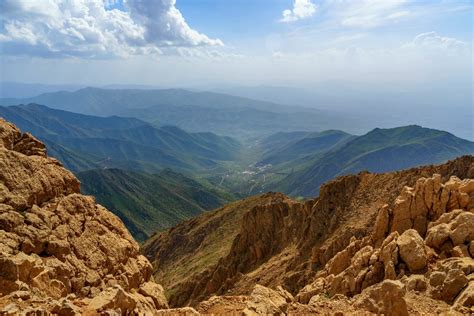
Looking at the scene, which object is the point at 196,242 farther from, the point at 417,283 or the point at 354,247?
the point at 417,283

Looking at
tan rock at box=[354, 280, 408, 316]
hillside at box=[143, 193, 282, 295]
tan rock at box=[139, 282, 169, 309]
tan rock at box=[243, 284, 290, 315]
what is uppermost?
tan rock at box=[354, 280, 408, 316]

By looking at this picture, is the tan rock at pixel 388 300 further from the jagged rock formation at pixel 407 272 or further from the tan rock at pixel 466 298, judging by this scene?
the tan rock at pixel 466 298

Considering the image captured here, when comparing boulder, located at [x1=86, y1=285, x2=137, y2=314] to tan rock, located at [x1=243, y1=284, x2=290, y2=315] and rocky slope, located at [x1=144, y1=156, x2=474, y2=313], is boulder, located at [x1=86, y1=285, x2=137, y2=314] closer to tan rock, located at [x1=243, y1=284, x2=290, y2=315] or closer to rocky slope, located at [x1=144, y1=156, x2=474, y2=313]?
rocky slope, located at [x1=144, y1=156, x2=474, y2=313]

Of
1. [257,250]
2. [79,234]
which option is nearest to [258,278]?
[257,250]

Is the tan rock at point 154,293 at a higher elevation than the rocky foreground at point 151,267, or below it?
below

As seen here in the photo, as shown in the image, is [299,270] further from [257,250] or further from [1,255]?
[1,255]

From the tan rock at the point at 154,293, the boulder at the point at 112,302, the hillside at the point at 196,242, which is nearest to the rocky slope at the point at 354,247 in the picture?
the tan rock at the point at 154,293

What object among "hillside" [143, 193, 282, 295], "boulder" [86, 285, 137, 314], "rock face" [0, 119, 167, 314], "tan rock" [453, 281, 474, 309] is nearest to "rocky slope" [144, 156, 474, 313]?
"tan rock" [453, 281, 474, 309]
